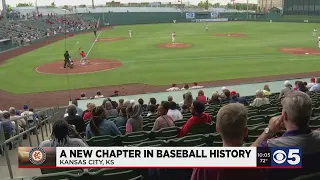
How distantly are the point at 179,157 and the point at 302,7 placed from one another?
95.8 m

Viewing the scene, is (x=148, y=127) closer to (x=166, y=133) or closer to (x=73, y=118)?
(x=166, y=133)

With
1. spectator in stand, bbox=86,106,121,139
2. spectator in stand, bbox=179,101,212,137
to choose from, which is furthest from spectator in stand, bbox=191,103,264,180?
spectator in stand, bbox=86,106,121,139

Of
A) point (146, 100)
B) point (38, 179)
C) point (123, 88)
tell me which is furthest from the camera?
point (123, 88)

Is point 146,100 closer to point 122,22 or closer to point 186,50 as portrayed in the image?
point 186,50

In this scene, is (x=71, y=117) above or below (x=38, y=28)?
below

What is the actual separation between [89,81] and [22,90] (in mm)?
4374

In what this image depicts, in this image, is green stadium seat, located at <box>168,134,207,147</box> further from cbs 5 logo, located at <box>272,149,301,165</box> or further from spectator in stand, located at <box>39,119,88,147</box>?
cbs 5 logo, located at <box>272,149,301,165</box>

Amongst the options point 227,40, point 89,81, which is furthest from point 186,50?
point 89,81

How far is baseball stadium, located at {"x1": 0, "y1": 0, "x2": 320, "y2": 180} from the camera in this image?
3.37m

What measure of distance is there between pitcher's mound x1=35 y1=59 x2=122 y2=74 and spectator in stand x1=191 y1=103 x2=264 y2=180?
24522 mm

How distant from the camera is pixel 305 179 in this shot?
3.09m

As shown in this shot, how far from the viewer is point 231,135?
2834 mm

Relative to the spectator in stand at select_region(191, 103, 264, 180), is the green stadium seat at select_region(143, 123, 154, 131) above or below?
below

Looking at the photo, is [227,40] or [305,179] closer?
[305,179]
